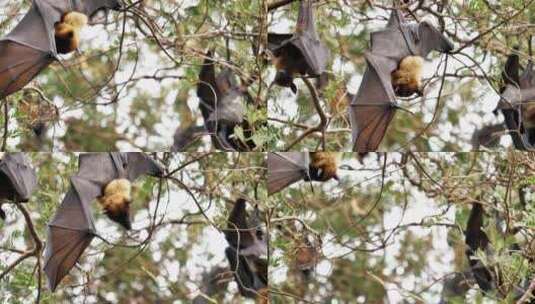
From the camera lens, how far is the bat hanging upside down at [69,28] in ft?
8.54

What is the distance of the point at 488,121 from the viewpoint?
109 inches

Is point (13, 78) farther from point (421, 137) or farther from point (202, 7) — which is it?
point (421, 137)

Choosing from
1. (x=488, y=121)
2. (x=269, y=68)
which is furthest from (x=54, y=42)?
(x=488, y=121)

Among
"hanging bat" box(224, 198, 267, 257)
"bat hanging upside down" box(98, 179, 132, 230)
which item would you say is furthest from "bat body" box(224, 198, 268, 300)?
"bat hanging upside down" box(98, 179, 132, 230)

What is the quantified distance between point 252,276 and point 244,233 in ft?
0.37

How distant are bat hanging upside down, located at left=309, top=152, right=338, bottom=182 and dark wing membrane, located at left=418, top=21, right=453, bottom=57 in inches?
14.0

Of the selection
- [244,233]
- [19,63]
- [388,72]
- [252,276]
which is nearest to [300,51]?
[388,72]

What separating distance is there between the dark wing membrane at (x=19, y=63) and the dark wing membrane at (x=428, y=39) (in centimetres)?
92

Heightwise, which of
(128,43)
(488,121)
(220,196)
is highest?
(128,43)

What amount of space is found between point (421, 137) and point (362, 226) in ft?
0.93

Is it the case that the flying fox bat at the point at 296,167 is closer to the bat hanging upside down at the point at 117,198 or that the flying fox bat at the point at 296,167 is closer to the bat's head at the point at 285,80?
the bat's head at the point at 285,80

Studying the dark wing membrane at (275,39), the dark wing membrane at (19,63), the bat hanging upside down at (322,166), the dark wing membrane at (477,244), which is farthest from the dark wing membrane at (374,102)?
the dark wing membrane at (19,63)

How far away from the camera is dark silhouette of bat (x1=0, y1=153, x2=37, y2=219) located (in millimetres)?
2607

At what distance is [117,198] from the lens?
2594mm
